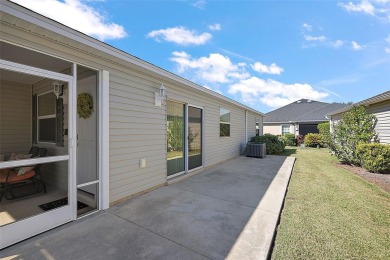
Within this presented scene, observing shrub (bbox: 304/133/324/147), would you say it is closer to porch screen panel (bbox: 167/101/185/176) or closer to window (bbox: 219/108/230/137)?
window (bbox: 219/108/230/137)

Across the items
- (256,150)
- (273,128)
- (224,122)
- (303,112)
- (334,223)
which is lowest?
(334,223)

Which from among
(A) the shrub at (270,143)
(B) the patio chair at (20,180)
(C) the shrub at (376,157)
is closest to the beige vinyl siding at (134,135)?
(B) the patio chair at (20,180)

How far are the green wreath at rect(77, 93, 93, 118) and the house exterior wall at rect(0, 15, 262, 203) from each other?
48 centimetres

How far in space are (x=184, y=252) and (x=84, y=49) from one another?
337 centimetres

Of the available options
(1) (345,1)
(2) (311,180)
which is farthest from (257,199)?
(1) (345,1)

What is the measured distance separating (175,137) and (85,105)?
8.24 feet

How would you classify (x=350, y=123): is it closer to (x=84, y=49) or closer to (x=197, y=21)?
(x=197, y=21)

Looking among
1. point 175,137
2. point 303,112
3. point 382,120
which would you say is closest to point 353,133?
point 382,120

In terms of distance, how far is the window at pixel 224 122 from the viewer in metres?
8.09

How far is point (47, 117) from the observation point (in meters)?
4.54

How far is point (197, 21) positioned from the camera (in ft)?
27.6

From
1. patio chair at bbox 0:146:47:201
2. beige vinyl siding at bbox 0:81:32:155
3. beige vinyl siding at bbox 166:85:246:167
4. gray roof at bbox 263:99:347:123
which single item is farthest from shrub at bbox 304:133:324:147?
beige vinyl siding at bbox 0:81:32:155

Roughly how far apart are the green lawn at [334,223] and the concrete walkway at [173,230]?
260 mm

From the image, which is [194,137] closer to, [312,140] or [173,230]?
[173,230]
